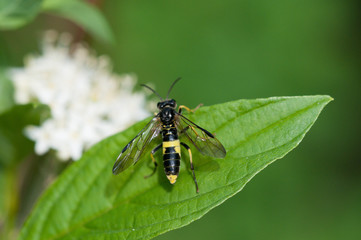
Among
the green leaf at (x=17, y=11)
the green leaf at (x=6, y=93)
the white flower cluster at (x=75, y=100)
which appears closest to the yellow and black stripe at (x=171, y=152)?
the white flower cluster at (x=75, y=100)

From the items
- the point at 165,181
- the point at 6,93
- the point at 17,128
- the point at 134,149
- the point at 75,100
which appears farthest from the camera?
the point at 6,93

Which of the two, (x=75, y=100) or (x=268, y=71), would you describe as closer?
(x=75, y=100)

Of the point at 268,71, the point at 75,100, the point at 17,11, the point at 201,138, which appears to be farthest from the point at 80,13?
the point at 268,71

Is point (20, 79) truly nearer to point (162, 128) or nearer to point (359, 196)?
point (162, 128)

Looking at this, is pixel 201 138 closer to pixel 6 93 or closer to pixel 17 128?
pixel 17 128

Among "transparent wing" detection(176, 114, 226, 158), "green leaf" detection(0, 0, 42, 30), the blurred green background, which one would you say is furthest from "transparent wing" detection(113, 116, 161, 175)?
the blurred green background

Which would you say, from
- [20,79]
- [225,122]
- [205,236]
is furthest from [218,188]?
[205,236]

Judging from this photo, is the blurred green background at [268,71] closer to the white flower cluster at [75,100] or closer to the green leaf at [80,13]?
the white flower cluster at [75,100]
